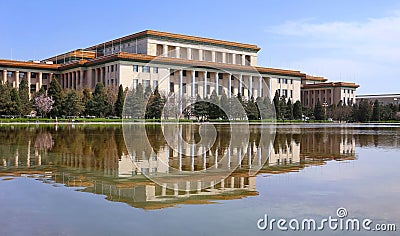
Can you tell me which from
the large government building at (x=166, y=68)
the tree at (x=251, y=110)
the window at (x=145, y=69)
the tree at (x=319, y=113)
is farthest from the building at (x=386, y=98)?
the window at (x=145, y=69)

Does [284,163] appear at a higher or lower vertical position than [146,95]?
lower

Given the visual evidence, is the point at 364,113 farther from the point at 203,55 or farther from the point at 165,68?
the point at 165,68

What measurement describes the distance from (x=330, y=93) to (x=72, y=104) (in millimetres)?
51668

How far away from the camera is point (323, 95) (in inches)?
3253

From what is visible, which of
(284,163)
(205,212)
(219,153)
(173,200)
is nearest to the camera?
(205,212)

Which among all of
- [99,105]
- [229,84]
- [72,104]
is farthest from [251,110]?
[72,104]

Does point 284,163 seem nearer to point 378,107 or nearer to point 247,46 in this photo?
point 247,46

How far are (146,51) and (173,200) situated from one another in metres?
51.7

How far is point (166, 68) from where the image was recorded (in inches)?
2151

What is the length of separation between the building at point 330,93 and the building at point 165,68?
1211cm

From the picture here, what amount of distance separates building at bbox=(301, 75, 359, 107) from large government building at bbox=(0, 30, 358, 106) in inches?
427

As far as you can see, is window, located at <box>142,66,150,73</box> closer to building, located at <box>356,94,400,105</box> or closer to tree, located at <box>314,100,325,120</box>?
tree, located at <box>314,100,325,120</box>

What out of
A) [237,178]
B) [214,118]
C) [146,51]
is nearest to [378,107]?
[214,118]

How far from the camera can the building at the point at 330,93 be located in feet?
260
